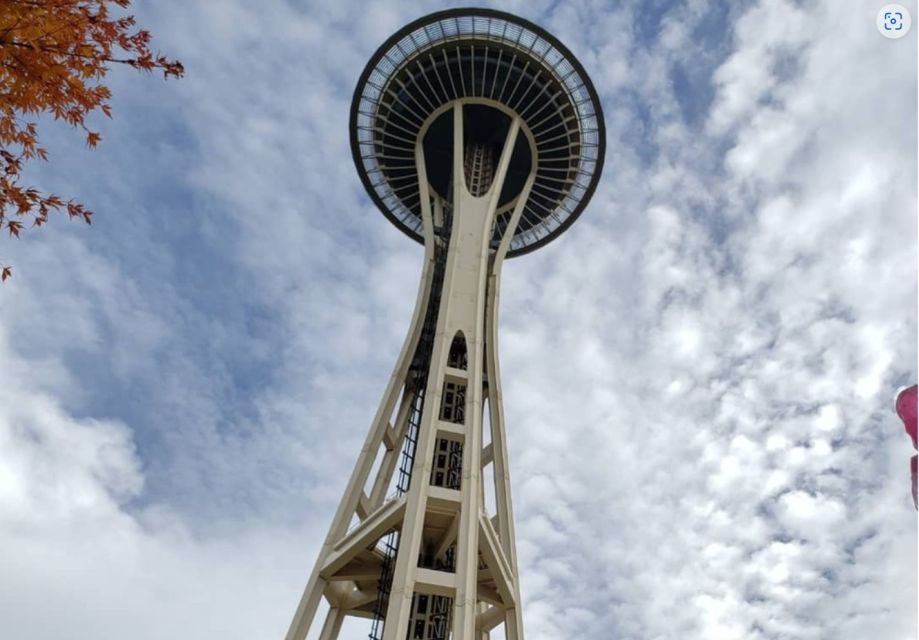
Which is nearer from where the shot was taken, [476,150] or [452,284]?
[452,284]

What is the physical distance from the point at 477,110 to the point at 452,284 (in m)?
12.8

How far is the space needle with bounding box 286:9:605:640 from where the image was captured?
23469 mm

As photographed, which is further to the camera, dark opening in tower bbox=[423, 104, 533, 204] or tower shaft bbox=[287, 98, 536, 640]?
dark opening in tower bbox=[423, 104, 533, 204]

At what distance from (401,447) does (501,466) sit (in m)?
4.69

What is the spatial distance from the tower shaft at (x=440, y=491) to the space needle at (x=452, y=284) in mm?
59

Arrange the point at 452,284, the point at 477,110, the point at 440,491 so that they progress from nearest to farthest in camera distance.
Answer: the point at 440,491, the point at 452,284, the point at 477,110

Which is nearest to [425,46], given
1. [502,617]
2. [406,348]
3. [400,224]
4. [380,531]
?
[400,224]

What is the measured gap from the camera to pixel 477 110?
38.0 metres

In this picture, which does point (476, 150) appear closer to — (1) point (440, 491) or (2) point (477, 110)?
(2) point (477, 110)

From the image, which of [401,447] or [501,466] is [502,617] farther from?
[401,447]

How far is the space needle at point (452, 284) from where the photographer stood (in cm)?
2347

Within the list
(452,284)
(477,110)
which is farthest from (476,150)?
(452,284)

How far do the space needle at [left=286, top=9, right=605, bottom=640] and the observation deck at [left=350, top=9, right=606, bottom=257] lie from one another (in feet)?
0.23

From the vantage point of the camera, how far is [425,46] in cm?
3638
